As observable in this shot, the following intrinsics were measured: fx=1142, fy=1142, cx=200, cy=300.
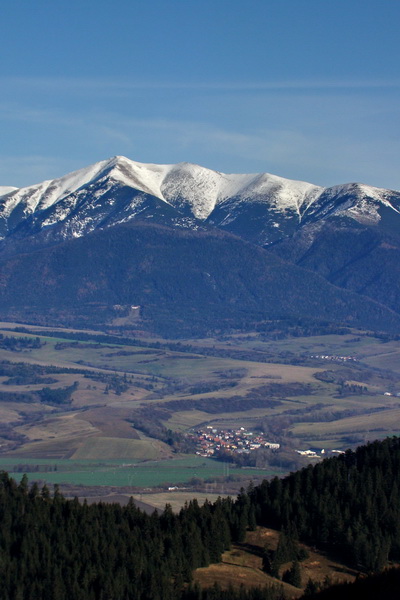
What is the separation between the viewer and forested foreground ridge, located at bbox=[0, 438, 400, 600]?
56.8m

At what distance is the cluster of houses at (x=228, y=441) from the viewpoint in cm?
14125

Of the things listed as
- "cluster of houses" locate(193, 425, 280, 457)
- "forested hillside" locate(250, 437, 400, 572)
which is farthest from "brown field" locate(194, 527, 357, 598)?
"cluster of houses" locate(193, 425, 280, 457)

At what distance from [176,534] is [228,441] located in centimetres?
8532

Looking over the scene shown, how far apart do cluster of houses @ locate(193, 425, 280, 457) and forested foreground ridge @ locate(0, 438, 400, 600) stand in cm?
6046

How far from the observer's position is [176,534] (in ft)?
210

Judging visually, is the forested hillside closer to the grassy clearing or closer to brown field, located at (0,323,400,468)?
the grassy clearing

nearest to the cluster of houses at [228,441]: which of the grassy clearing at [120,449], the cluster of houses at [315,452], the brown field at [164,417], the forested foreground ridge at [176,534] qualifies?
the brown field at [164,417]

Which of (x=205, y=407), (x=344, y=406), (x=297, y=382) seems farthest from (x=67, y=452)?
(x=297, y=382)

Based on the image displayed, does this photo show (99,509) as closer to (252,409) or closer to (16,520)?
(16,520)

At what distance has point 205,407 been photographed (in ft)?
573

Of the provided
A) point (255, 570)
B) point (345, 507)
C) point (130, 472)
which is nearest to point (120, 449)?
point (130, 472)

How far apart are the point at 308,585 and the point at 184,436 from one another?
9387cm

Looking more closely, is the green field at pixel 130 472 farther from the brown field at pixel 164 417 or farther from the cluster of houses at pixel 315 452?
the cluster of houses at pixel 315 452

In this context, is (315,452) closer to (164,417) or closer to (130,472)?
(130,472)
